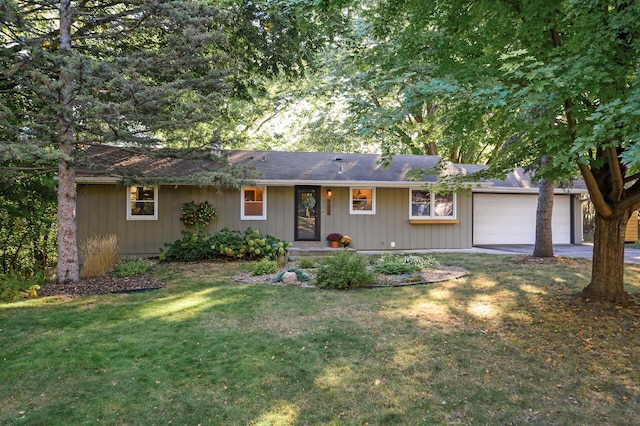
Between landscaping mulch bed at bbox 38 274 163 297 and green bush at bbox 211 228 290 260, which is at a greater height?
green bush at bbox 211 228 290 260

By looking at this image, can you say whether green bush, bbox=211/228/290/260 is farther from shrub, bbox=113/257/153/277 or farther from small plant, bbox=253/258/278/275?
shrub, bbox=113/257/153/277

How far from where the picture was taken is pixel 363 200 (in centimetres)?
1232

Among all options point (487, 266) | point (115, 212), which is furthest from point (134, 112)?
point (487, 266)

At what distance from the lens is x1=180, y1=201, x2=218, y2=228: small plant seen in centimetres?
1098

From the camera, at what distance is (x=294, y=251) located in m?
10.9

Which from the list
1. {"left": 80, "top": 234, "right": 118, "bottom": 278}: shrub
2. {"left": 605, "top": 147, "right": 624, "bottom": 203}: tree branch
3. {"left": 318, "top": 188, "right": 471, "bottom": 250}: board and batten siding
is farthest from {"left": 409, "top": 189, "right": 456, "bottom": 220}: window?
{"left": 80, "top": 234, "right": 118, "bottom": 278}: shrub

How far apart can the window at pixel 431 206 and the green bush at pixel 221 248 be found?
A: 16.3 feet

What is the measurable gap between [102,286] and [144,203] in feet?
16.1

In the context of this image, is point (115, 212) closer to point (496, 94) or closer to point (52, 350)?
point (52, 350)

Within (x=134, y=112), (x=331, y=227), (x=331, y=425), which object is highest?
(x=134, y=112)

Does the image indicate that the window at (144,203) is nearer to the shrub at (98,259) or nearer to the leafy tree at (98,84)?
the shrub at (98,259)

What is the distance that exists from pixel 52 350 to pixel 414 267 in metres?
6.36

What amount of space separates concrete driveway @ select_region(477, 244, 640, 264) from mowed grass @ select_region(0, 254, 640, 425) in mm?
5764

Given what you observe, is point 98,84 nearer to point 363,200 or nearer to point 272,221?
point 272,221
